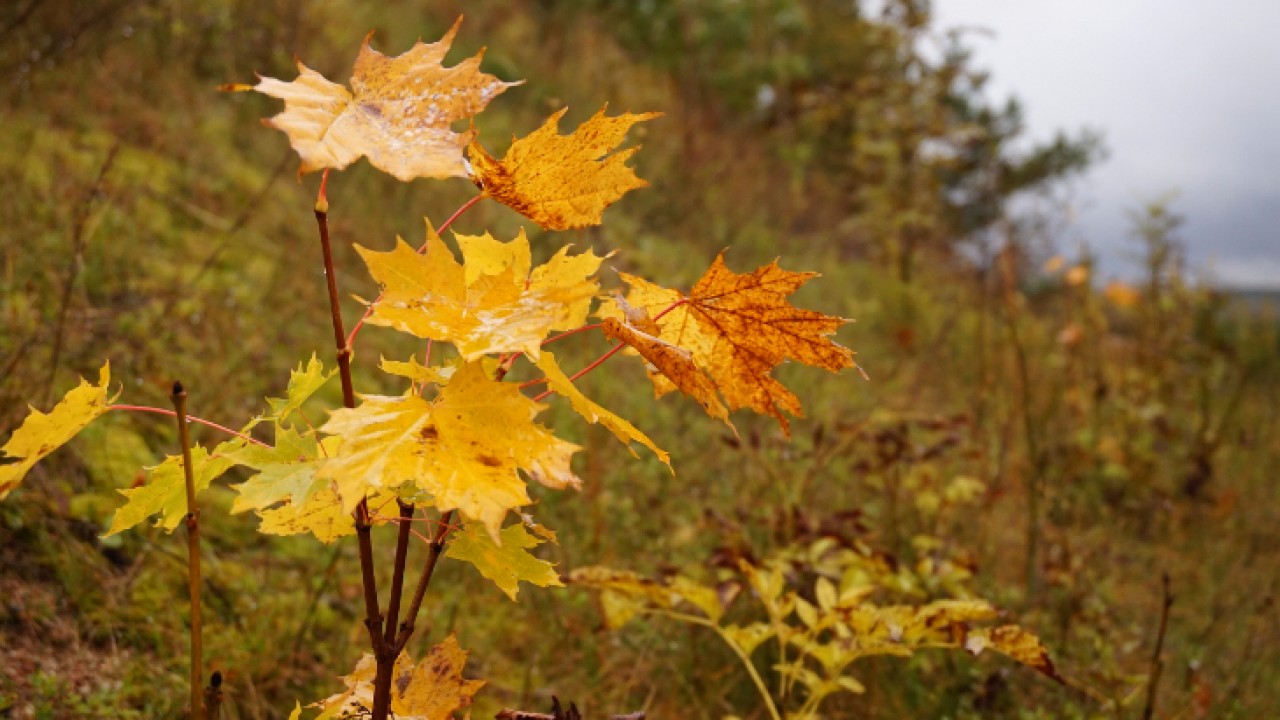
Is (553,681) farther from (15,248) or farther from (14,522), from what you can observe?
(15,248)

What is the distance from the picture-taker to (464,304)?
64 cm

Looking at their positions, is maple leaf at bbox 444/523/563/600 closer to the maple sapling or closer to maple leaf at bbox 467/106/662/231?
the maple sapling

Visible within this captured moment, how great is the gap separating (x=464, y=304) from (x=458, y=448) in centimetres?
12

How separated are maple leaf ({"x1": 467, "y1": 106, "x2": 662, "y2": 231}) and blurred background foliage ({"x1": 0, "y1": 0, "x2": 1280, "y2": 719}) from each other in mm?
1012

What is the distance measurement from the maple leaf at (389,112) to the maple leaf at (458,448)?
16cm

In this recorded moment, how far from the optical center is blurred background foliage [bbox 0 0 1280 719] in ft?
5.16

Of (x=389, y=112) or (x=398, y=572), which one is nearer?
(x=389, y=112)

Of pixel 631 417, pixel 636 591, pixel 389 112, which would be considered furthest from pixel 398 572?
pixel 631 417

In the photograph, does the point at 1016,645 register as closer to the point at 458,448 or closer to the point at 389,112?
the point at 458,448

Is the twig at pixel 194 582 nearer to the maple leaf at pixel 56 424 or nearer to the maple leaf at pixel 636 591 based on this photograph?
the maple leaf at pixel 56 424

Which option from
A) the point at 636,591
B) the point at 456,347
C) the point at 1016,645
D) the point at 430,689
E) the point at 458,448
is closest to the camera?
the point at 458,448

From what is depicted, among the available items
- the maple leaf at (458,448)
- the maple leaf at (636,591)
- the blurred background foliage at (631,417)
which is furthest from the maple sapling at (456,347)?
the blurred background foliage at (631,417)

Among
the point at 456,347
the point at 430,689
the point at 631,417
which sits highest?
the point at 456,347

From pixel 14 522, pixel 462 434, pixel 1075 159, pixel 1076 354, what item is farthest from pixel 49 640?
pixel 1075 159
